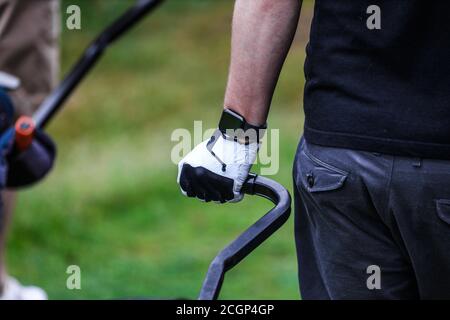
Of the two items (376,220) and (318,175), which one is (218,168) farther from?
(376,220)

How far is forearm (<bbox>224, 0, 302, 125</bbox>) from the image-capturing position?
1927 millimetres

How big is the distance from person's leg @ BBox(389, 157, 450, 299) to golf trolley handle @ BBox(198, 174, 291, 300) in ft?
0.72

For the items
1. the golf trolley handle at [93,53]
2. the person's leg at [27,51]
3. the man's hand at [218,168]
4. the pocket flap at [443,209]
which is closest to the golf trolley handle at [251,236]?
the man's hand at [218,168]

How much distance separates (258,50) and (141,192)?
10.7ft

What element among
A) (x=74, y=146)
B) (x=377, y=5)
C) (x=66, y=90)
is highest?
(x=377, y=5)

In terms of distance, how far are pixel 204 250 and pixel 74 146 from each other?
5.15 feet

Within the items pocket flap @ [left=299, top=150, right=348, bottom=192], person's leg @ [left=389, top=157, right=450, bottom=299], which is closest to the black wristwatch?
pocket flap @ [left=299, top=150, right=348, bottom=192]

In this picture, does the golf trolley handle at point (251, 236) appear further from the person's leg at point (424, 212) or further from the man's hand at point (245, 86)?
the person's leg at point (424, 212)

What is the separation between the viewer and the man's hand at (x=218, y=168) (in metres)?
1.97

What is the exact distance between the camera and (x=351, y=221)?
77.3 inches

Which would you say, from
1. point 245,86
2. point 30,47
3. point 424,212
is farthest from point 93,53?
point 424,212

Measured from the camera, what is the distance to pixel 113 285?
13.3 ft

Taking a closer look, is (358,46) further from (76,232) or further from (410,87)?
(76,232)

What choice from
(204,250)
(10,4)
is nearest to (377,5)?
(10,4)
